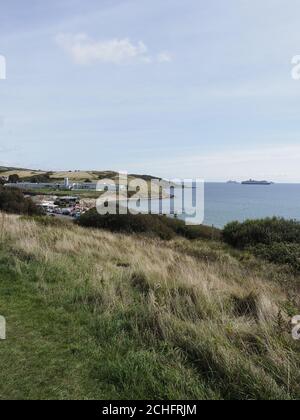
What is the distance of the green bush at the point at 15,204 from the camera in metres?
29.6

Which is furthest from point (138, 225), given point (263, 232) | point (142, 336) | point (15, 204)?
point (142, 336)

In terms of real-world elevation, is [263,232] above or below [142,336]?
below

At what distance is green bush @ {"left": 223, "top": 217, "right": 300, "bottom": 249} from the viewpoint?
1956cm

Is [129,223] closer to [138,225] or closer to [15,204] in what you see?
[138,225]

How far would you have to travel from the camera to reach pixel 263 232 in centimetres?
2064

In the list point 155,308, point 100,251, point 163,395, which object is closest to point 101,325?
point 155,308

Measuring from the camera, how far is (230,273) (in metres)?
9.05

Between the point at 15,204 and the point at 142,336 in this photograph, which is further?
the point at 15,204

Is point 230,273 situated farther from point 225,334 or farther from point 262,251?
point 262,251

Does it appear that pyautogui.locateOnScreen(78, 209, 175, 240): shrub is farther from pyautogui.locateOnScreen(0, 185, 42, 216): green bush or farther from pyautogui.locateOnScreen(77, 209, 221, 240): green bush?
pyautogui.locateOnScreen(0, 185, 42, 216): green bush

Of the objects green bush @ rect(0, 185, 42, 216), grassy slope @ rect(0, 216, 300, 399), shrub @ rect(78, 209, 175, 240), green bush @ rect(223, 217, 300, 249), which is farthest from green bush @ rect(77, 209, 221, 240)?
grassy slope @ rect(0, 216, 300, 399)

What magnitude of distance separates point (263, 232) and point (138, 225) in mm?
7669

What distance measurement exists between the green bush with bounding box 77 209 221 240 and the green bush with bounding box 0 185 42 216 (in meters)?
6.50
